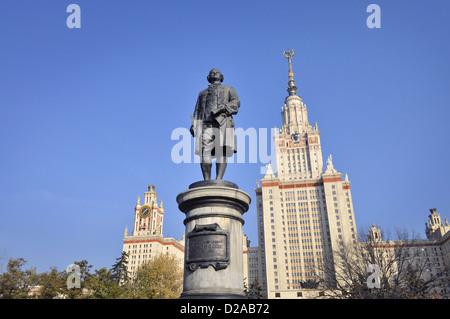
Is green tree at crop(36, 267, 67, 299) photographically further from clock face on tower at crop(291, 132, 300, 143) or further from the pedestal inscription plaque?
clock face on tower at crop(291, 132, 300, 143)

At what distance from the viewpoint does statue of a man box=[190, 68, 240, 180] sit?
8539 millimetres

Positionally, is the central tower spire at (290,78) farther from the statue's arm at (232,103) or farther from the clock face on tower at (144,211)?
the statue's arm at (232,103)

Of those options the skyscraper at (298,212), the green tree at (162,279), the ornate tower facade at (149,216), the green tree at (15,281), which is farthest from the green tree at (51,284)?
the ornate tower facade at (149,216)

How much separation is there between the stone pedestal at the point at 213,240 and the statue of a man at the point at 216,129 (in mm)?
809

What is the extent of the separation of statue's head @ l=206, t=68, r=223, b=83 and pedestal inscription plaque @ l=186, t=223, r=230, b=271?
14.2ft

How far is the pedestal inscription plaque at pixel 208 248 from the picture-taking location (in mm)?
6934

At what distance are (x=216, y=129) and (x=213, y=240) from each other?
3.07 m

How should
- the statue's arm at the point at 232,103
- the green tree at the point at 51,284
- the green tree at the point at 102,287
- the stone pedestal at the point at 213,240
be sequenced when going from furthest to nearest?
the green tree at the point at 51,284, the green tree at the point at 102,287, the statue's arm at the point at 232,103, the stone pedestal at the point at 213,240

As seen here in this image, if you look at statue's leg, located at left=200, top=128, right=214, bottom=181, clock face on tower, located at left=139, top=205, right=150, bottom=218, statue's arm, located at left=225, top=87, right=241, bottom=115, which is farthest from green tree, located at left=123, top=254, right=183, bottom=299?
clock face on tower, located at left=139, top=205, right=150, bottom=218

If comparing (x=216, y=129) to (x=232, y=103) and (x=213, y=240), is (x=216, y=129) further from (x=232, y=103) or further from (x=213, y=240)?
(x=213, y=240)

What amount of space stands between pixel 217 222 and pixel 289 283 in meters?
101
